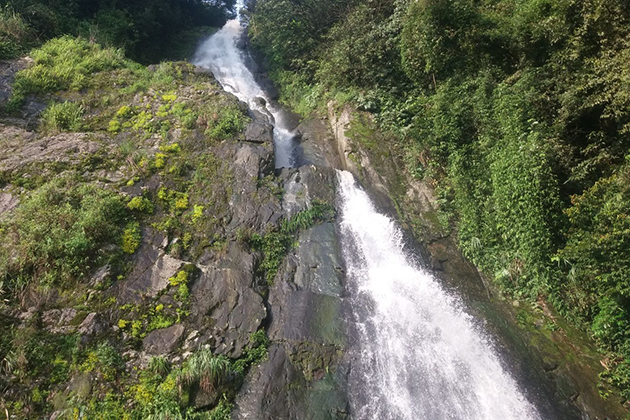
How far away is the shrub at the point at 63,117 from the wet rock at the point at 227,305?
26.7ft

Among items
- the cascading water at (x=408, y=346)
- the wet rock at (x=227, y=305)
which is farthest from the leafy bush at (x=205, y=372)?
the cascading water at (x=408, y=346)

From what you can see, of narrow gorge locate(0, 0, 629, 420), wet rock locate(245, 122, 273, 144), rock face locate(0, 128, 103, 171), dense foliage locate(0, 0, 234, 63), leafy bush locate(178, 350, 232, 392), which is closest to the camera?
leafy bush locate(178, 350, 232, 392)

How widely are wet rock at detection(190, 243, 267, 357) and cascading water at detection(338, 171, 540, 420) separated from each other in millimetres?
2759

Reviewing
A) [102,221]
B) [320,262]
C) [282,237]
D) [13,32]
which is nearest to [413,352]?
[320,262]

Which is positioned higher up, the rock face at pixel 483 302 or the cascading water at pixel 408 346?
the rock face at pixel 483 302

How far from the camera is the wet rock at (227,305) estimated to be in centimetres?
799

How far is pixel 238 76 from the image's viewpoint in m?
24.3

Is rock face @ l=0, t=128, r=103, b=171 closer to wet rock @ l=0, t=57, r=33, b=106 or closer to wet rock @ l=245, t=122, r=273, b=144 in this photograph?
wet rock @ l=0, t=57, r=33, b=106

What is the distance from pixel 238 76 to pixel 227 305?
2022 centimetres

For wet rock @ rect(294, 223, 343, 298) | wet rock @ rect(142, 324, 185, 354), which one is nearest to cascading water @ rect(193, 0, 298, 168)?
wet rock @ rect(294, 223, 343, 298)

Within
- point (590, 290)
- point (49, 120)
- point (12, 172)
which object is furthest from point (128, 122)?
point (590, 290)

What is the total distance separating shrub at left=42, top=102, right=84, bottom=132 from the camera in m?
12.0

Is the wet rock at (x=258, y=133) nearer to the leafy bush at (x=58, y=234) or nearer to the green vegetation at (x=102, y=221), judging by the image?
the green vegetation at (x=102, y=221)

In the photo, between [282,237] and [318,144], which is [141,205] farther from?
[318,144]
